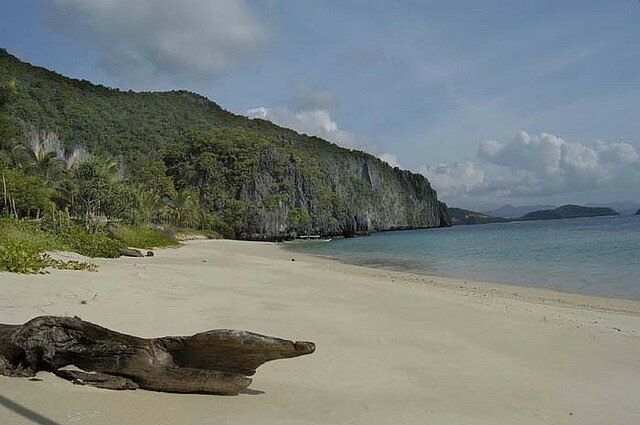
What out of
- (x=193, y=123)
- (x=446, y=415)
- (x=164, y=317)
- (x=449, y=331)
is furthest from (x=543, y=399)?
(x=193, y=123)

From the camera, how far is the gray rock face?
400ft

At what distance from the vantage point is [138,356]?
455 centimetres

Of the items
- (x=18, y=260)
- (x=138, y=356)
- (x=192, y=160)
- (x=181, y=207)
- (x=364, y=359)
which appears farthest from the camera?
(x=192, y=160)

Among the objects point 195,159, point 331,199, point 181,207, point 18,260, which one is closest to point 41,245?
point 18,260

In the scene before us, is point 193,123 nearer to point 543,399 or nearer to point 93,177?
point 93,177

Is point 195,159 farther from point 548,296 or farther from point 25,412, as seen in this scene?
point 25,412

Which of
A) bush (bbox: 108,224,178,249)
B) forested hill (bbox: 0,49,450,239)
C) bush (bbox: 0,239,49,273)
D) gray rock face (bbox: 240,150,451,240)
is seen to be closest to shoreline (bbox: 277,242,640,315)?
bush (bbox: 0,239,49,273)

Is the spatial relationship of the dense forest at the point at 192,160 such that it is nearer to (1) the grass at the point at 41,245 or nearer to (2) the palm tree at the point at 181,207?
(2) the palm tree at the point at 181,207

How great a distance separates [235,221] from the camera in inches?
4537

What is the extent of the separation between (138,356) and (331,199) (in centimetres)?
14127

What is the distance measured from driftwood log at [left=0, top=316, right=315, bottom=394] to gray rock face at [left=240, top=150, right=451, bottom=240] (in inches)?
4373

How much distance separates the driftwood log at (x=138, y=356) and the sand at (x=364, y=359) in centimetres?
14

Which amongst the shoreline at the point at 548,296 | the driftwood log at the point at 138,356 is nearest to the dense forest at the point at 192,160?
the shoreline at the point at 548,296

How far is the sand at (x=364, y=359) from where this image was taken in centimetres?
423
